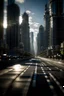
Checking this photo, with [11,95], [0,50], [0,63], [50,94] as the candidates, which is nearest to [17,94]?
[11,95]

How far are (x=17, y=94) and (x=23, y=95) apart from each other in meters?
0.50

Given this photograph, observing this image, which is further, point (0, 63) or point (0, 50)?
point (0, 50)

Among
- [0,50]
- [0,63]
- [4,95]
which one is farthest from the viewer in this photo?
[0,50]

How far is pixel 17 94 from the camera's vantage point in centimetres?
1362

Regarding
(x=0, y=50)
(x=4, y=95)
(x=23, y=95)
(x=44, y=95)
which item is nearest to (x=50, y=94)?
(x=44, y=95)

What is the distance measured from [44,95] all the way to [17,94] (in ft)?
4.28

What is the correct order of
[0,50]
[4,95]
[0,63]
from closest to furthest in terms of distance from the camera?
[4,95] → [0,63] → [0,50]

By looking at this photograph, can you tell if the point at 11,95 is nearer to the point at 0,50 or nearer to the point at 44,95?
the point at 44,95

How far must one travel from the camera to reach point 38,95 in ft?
43.9

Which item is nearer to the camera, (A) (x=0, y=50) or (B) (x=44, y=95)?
(B) (x=44, y=95)

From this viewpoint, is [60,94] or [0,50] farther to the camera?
[0,50]

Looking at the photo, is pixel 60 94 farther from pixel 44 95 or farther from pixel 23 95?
pixel 23 95

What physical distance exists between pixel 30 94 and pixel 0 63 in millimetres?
34496

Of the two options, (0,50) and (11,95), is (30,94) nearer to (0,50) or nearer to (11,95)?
(11,95)
